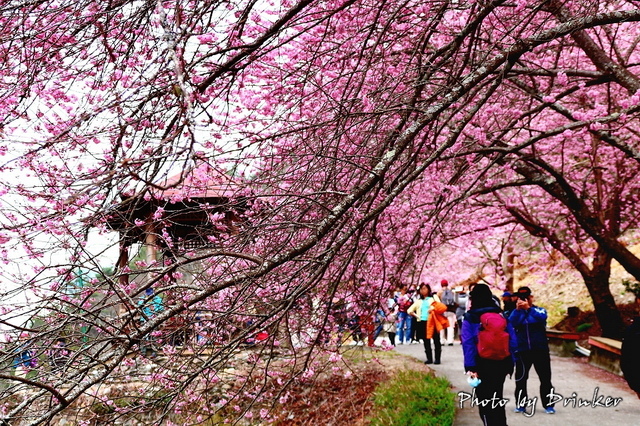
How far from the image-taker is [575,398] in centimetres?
868

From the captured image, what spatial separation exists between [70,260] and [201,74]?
5.31 feet

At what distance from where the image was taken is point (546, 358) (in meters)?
7.97

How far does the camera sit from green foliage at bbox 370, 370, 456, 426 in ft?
24.9

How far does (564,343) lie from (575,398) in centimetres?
673

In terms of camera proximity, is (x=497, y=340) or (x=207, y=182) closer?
(x=207, y=182)

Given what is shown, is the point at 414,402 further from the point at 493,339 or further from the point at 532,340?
the point at 493,339

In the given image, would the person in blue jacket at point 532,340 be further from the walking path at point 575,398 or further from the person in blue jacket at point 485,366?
the person in blue jacket at point 485,366

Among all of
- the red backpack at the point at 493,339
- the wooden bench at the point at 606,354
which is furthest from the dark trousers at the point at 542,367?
the wooden bench at the point at 606,354

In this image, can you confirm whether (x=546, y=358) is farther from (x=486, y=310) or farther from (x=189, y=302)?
(x=189, y=302)

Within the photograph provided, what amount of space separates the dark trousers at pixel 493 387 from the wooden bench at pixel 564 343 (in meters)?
9.14

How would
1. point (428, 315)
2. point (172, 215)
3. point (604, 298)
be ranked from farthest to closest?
point (604, 298) → point (428, 315) → point (172, 215)

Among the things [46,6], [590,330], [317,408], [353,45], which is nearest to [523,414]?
[317,408]

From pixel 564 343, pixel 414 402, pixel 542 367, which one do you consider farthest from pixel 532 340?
pixel 564 343

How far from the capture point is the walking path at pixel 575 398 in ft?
25.1
